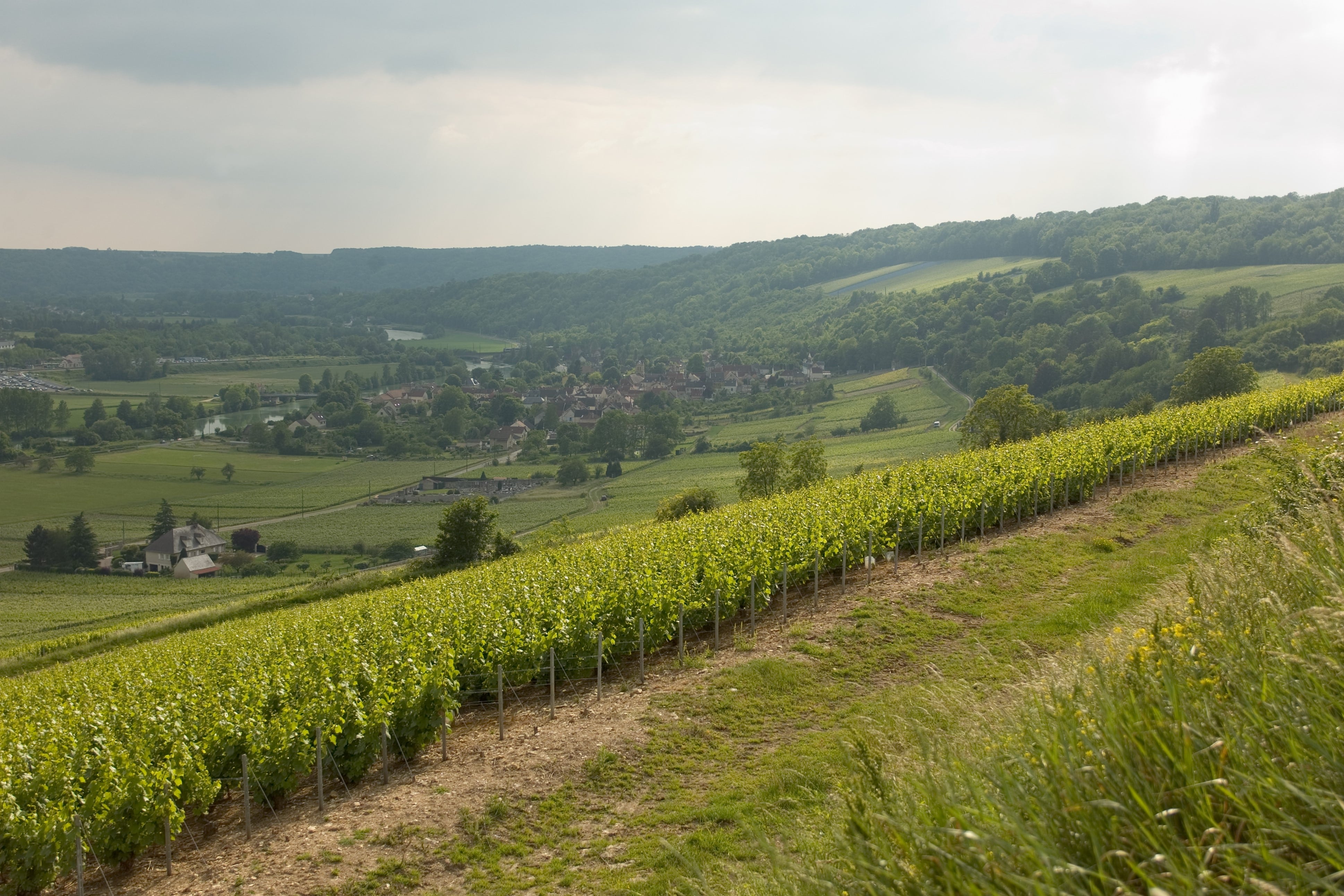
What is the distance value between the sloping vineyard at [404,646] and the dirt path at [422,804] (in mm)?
432

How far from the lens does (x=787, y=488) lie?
2002 inches

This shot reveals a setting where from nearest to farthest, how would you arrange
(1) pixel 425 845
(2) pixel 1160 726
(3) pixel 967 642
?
1. (2) pixel 1160 726
2. (1) pixel 425 845
3. (3) pixel 967 642

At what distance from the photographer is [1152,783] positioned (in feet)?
13.0

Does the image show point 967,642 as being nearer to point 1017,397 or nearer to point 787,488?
point 787,488

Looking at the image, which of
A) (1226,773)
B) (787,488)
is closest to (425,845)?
(1226,773)

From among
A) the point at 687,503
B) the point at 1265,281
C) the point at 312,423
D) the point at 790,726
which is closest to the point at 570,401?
the point at 312,423

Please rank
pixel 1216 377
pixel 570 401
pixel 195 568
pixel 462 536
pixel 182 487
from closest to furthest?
pixel 462 536
pixel 1216 377
pixel 195 568
pixel 182 487
pixel 570 401

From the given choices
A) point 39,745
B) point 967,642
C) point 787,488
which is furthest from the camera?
point 787,488

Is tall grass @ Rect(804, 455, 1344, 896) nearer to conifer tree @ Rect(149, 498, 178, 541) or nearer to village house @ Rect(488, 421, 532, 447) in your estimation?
conifer tree @ Rect(149, 498, 178, 541)

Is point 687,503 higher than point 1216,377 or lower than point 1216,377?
lower

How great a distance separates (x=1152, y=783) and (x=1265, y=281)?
151 meters

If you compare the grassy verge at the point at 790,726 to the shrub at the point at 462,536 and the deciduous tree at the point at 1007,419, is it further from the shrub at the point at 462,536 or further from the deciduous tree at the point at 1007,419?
the shrub at the point at 462,536

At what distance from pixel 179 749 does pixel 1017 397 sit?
179 ft

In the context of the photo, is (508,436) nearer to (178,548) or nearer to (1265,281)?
(178,548)
